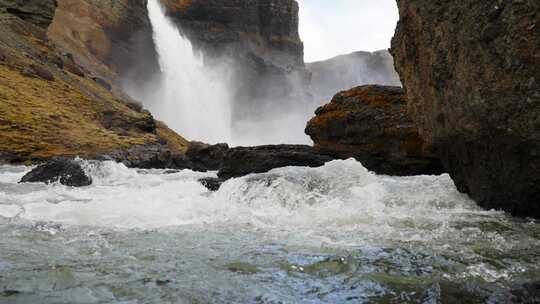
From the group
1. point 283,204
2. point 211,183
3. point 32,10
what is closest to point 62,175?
point 211,183

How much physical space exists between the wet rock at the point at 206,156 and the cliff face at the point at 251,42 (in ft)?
189

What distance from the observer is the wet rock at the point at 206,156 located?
20.3 m

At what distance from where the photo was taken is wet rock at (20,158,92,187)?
11.5 meters

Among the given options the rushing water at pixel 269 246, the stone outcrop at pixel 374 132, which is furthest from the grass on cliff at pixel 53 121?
the rushing water at pixel 269 246

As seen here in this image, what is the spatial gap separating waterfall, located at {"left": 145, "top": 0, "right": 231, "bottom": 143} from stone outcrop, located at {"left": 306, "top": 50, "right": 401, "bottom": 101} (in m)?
52.6

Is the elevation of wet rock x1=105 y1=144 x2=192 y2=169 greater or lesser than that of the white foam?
greater

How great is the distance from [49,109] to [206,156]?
7612 mm

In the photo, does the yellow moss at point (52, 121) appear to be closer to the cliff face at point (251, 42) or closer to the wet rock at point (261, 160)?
the wet rock at point (261, 160)

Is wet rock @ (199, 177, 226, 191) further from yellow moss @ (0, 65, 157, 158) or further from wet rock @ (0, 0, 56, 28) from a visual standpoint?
wet rock @ (0, 0, 56, 28)

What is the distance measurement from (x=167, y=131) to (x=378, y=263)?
3053 centimetres

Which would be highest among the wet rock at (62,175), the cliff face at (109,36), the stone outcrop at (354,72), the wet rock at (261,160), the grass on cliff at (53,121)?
the stone outcrop at (354,72)

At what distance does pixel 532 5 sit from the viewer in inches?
209

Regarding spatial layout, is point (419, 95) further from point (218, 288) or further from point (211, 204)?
point (218, 288)

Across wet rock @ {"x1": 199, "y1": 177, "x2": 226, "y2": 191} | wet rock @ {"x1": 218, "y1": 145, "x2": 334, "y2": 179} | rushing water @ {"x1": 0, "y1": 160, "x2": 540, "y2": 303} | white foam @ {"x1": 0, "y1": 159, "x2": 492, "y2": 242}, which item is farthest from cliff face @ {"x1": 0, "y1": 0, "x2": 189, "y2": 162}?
rushing water @ {"x1": 0, "y1": 160, "x2": 540, "y2": 303}
